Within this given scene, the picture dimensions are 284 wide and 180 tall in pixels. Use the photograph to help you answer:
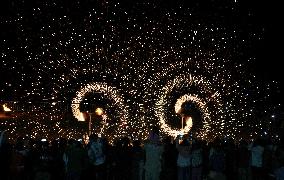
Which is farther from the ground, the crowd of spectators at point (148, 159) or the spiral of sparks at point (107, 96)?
the spiral of sparks at point (107, 96)

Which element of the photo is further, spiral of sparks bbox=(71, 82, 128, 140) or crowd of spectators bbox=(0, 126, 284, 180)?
spiral of sparks bbox=(71, 82, 128, 140)

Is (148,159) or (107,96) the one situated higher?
(107,96)

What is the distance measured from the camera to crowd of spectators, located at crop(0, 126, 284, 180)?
45.1 feet

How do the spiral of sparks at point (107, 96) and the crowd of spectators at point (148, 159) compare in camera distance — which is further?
the spiral of sparks at point (107, 96)

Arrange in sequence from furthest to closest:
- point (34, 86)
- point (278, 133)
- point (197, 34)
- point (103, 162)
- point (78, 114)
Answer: point (197, 34)
point (34, 86)
point (78, 114)
point (278, 133)
point (103, 162)

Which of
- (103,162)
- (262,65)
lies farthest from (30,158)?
(262,65)

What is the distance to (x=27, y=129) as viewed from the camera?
2838cm

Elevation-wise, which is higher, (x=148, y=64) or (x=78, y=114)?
(x=148, y=64)

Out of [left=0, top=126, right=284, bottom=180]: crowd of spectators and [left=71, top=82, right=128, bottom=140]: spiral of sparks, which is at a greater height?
[left=71, top=82, right=128, bottom=140]: spiral of sparks

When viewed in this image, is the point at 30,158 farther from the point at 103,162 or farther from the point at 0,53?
the point at 0,53

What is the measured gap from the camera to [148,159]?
47.0 feet

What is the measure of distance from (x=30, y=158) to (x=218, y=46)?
22.3m

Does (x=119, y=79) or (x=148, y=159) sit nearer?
(x=148, y=159)

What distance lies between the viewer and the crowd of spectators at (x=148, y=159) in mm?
13750
